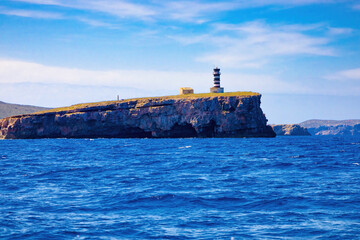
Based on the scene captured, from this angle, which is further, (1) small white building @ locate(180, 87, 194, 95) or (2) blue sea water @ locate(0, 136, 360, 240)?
(1) small white building @ locate(180, 87, 194, 95)

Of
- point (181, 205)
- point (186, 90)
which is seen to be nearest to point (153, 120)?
point (186, 90)

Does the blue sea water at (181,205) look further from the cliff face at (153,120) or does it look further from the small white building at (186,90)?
the small white building at (186,90)

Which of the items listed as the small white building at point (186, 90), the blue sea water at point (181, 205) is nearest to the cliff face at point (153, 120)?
the small white building at point (186, 90)

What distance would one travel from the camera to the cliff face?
117750 millimetres

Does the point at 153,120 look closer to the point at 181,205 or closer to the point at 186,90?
the point at 186,90

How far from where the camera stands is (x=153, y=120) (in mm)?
123312

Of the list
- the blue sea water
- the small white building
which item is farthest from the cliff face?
the blue sea water

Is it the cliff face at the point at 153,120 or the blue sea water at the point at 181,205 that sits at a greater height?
the cliff face at the point at 153,120

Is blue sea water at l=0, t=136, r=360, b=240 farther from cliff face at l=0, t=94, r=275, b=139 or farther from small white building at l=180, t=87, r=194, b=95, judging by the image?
small white building at l=180, t=87, r=194, b=95

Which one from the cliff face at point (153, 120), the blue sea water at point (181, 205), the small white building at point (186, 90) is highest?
the small white building at point (186, 90)

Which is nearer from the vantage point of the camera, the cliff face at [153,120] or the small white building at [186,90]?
the cliff face at [153,120]

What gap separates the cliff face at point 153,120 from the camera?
117750 millimetres

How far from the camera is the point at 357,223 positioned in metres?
14.3

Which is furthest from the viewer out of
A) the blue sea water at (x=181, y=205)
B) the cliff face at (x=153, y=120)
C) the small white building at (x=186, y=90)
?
the small white building at (x=186, y=90)
